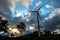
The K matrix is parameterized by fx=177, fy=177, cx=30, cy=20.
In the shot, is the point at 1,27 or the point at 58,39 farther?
the point at 1,27

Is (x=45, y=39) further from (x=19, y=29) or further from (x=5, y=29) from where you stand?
(x=19, y=29)

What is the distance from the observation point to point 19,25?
15950 cm

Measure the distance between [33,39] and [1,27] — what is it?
63.5m

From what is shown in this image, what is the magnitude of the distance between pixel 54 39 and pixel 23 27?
9890 centimetres

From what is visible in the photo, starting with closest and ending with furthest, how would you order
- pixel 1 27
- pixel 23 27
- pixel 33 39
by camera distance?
pixel 33 39, pixel 1 27, pixel 23 27

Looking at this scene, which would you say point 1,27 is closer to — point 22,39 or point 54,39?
point 22,39

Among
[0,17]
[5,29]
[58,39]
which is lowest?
[58,39]

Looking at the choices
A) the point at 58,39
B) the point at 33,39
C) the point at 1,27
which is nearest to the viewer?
the point at 58,39

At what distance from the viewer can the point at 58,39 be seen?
58969 millimetres

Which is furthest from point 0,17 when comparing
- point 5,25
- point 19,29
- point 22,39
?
point 22,39

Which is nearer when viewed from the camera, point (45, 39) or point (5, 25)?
point (45, 39)

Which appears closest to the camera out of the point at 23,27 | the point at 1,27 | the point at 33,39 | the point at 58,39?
the point at 58,39

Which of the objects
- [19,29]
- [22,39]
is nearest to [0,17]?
[19,29]

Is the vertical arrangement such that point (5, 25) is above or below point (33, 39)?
above
